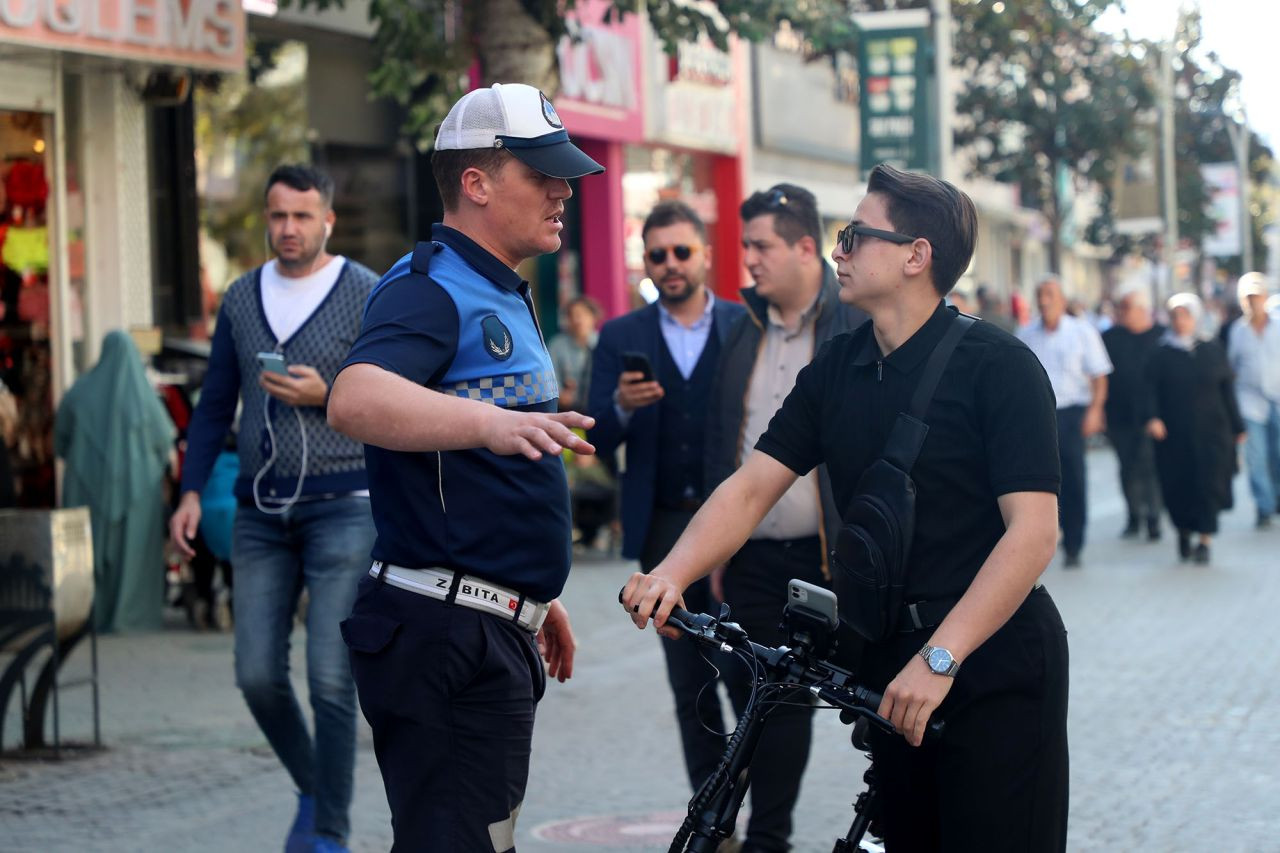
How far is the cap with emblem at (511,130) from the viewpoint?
12.1 ft

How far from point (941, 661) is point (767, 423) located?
230 centimetres

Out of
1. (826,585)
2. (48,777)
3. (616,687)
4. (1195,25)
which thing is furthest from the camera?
(1195,25)

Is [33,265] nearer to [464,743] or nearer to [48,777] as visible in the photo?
[48,777]

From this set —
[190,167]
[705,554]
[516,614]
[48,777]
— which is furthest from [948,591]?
[190,167]

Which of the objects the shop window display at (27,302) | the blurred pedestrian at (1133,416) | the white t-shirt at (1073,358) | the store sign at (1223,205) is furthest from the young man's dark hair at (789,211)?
the store sign at (1223,205)

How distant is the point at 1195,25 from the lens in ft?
133

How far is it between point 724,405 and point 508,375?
2480 mm

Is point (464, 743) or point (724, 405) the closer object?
point (464, 743)

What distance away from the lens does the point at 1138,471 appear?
16.3 m

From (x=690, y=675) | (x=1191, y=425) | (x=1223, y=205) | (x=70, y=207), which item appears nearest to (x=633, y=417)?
(x=690, y=675)

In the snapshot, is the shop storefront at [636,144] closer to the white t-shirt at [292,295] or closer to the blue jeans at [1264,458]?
the blue jeans at [1264,458]

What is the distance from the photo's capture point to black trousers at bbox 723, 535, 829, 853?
18.9 ft

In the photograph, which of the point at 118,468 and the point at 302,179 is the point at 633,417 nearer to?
the point at 302,179

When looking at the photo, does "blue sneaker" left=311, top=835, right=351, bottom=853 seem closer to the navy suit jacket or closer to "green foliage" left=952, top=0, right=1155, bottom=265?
the navy suit jacket
